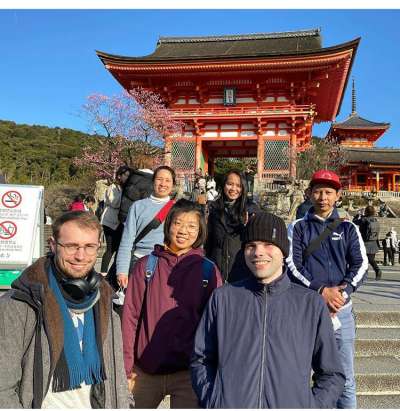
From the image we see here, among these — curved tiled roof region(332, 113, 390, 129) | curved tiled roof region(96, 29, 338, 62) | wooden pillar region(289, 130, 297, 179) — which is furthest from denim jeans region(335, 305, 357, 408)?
curved tiled roof region(332, 113, 390, 129)

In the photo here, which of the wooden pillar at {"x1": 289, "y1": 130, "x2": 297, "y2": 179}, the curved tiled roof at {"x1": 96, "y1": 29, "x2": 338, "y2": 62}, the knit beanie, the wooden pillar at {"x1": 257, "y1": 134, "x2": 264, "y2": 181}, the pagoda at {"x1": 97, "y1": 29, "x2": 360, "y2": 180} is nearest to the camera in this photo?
the knit beanie

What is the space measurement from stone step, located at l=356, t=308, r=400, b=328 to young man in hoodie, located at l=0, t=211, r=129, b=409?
3252 mm

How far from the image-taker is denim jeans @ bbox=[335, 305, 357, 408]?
2.50 metres

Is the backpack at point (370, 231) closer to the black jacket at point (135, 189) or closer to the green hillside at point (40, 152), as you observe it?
the black jacket at point (135, 189)

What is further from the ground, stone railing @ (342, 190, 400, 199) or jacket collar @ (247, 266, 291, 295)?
stone railing @ (342, 190, 400, 199)

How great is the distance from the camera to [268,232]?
1.90 meters

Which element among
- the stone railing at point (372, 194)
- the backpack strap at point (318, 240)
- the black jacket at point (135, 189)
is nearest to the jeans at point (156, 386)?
the backpack strap at point (318, 240)

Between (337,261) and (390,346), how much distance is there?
183cm

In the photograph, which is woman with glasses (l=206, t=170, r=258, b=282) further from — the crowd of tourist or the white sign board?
the white sign board

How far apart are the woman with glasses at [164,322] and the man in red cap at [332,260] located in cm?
67

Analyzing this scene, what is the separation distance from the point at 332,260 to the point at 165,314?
1.09m

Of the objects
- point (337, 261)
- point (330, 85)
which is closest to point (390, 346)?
point (337, 261)

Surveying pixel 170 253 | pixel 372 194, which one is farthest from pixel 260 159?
pixel 170 253

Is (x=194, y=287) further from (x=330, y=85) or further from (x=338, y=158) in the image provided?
(x=338, y=158)
